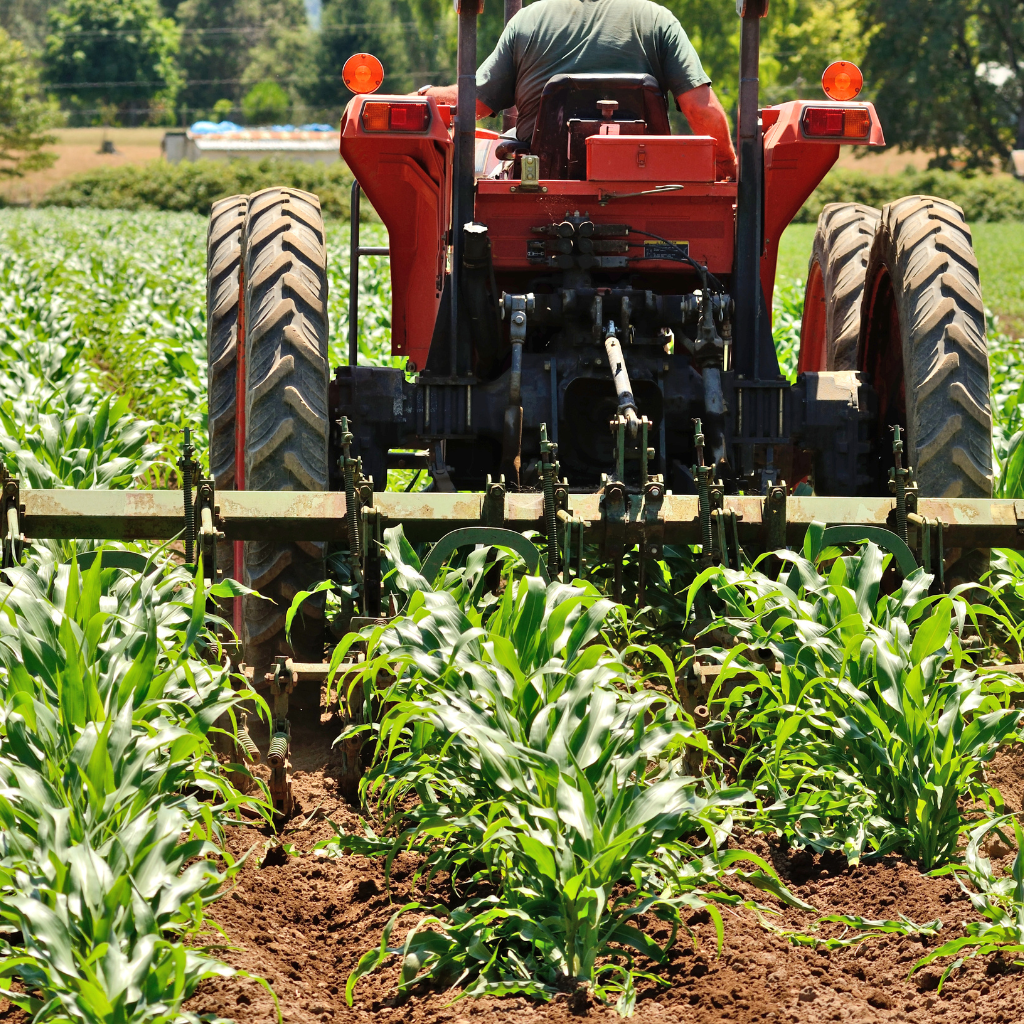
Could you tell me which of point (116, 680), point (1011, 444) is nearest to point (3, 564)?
point (116, 680)

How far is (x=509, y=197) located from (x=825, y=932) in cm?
262

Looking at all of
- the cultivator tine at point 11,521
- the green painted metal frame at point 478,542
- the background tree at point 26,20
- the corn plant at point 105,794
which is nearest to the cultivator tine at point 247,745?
the corn plant at point 105,794

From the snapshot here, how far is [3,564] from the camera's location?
13.2 ft

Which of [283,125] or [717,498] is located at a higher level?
[283,125]

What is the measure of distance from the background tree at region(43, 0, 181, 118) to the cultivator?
9205cm

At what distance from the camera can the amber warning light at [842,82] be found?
488cm

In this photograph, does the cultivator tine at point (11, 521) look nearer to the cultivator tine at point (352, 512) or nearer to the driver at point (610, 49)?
the cultivator tine at point (352, 512)

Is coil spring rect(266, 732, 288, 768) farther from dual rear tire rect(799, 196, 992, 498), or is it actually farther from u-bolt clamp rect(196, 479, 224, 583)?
dual rear tire rect(799, 196, 992, 498)

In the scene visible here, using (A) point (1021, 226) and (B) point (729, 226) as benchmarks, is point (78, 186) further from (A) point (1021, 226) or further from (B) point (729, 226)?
(B) point (729, 226)

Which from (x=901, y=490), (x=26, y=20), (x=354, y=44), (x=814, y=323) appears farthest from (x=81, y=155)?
(x=901, y=490)

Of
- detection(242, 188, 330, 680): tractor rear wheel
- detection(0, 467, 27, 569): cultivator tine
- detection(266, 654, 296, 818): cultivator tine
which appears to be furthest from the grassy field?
detection(266, 654, 296, 818): cultivator tine

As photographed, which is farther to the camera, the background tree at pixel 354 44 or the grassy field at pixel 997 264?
the background tree at pixel 354 44

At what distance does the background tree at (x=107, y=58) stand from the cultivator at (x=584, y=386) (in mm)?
92046

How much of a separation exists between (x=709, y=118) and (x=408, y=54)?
9039cm
